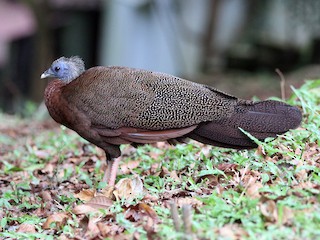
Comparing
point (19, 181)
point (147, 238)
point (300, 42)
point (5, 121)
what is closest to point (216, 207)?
point (147, 238)

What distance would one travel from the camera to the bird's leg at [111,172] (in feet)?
17.3

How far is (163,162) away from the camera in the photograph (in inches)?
225

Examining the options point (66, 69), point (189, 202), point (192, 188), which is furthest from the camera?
point (66, 69)

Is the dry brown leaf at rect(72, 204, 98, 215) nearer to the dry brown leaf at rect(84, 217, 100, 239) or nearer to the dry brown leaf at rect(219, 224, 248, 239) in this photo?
the dry brown leaf at rect(84, 217, 100, 239)

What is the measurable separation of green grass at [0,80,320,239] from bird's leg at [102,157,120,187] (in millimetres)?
150

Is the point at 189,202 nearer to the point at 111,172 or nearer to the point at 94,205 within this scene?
the point at 94,205

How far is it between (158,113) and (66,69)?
3.06ft

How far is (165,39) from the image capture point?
15.3 m

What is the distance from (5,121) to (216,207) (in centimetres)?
556

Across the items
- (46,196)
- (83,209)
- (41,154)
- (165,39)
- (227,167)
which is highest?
(227,167)

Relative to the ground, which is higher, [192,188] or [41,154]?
[192,188]

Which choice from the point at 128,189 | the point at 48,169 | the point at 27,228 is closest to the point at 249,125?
the point at 128,189

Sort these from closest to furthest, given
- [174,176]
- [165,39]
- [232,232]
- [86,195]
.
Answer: [232,232]
[86,195]
[174,176]
[165,39]

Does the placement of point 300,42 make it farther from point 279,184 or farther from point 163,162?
point 279,184
